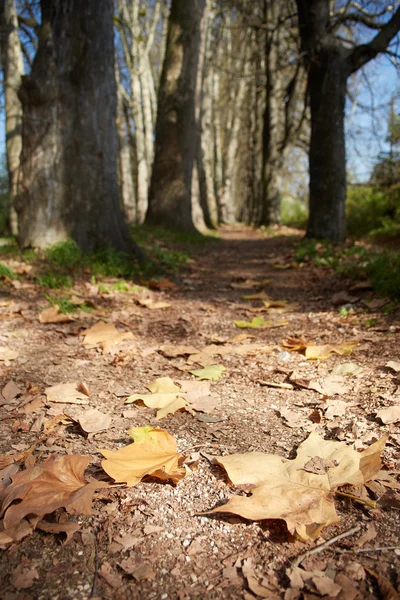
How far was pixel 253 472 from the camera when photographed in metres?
1.47

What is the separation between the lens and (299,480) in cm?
143

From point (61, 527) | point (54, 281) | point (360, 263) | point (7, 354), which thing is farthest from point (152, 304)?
point (61, 527)

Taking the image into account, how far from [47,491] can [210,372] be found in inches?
47.6

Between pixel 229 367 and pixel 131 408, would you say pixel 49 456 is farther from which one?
pixel 229 367

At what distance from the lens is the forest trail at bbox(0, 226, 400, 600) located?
1.12 meters

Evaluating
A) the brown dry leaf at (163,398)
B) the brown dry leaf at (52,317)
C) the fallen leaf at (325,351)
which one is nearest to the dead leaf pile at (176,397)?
the brown dry leaf at (163,398)

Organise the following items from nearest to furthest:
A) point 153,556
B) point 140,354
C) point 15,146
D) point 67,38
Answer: point 153,556 < point 140,354 < point 67,38 < point 15,146

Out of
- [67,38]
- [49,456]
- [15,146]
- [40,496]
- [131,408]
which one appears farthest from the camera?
[15,146]

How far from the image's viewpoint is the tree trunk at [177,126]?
30.9 feet

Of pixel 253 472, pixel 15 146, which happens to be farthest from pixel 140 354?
pixel 15 146

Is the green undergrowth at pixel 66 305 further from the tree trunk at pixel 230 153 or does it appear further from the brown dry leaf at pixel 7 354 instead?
the tree trunk at pixel 230 153

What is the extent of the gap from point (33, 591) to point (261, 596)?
1.76ft

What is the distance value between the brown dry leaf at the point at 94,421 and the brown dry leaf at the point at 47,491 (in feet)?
1.04

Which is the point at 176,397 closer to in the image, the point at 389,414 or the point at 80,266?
the point at 389,414
